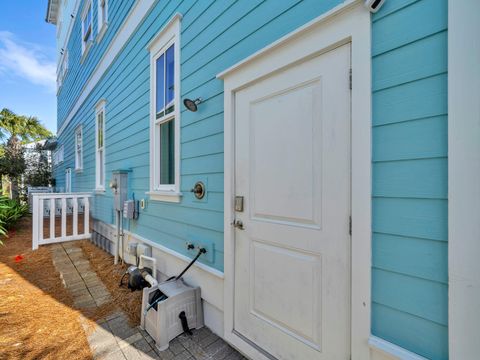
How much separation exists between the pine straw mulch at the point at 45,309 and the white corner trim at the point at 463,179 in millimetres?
2458

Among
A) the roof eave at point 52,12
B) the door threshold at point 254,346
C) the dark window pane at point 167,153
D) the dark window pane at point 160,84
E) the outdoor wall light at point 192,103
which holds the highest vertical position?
the roof eave at point 52,12

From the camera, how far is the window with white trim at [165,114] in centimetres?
291

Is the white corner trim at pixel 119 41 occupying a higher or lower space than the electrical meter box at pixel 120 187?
higher

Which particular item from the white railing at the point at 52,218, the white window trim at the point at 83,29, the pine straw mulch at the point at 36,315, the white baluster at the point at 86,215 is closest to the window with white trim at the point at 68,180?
the white railing at the point at 52,218

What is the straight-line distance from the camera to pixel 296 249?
1654mm

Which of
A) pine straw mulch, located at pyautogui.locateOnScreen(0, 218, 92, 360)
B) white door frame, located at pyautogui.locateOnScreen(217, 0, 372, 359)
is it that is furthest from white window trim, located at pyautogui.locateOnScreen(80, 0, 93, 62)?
white door frame, located at pyautogui.locateOnScreen(217, 0, 372, 359)

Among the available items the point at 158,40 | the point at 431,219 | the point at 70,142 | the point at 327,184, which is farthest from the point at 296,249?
the point at 70,142

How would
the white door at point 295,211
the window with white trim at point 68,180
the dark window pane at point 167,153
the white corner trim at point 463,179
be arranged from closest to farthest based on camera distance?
1. the white corner trim at point 463,179
2. the white door at point 295,211
3. the dark window pane at point 167,153
4. the window with white trim at point 68,180

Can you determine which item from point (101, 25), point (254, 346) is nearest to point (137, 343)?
point (254, 346)

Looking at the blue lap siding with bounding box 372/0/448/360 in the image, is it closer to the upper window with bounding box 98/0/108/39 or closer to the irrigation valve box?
the irrigation valve box

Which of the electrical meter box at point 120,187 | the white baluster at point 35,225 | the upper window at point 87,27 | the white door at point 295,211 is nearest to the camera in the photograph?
the white door at point 295,211

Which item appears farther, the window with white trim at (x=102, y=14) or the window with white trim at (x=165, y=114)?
the window with white trim at (x=102, y=14)

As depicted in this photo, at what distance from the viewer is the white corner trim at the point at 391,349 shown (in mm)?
1148

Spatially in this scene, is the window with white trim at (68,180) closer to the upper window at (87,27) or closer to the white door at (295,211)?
the upper window at (87,27)
